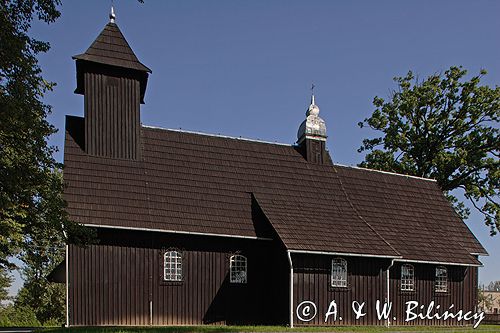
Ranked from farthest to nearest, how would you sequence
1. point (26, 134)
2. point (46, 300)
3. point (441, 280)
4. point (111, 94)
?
point (46, 300)
point (441, 280)
point (111, 94)
point (26, 134)

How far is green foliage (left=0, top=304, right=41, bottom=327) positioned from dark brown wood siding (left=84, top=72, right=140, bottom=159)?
18785 millimetres

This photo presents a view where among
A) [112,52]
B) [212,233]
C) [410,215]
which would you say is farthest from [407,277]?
[112,52]

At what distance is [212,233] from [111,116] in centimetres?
671

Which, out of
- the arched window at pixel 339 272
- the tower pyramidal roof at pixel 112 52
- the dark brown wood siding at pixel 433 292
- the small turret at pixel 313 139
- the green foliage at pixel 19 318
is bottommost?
the green foliage at pixel 19 318

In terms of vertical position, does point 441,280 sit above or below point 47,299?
above

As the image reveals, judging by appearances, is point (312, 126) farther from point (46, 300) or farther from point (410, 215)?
point (46, 300)

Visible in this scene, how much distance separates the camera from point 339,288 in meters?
26.7

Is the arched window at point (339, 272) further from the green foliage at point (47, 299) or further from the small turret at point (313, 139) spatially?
the green foliage at point (47, 299)

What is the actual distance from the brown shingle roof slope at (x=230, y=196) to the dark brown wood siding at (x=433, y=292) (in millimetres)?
847

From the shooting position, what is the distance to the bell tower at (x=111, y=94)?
26.2m

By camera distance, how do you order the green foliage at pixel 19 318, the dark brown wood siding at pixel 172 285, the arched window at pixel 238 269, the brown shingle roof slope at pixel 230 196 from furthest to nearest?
the green foliage at pixel 19 318
the arched window at pixel 238 269
the brown shingle roof slope at pixel 230 196
the dark brown wood siding at pixel 172 285

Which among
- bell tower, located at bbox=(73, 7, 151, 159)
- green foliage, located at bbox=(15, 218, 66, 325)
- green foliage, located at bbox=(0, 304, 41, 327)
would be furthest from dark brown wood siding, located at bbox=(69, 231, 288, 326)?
green foliage, located at bbox=(15, 218, 66, 325)

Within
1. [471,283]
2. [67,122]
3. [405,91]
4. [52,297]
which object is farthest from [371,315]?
[52,297]

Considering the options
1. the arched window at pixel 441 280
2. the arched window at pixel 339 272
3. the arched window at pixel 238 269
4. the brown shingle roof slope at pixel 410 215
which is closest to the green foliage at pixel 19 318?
the arched window at pixel 238 269
